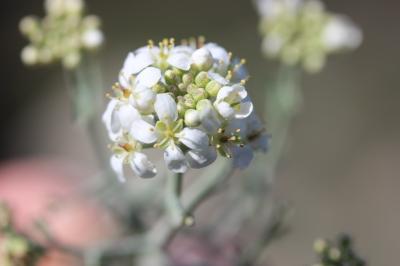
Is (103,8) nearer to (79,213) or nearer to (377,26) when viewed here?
(377,26)

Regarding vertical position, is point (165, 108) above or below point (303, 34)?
below

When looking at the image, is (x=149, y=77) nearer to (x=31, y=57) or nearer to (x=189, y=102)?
(x=189, y=102)

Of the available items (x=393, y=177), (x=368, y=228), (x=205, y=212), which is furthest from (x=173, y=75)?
(x=393, y=177)

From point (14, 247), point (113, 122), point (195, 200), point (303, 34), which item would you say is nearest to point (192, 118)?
point (113, 122)

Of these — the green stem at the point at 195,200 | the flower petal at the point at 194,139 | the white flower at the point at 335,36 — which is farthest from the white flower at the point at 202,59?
the white flower at the point at 335,36

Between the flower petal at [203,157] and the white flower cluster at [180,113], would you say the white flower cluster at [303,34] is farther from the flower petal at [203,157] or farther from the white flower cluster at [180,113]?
the flower petal at [203,157]

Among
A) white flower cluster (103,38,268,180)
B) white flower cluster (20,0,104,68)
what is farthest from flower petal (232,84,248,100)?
white flower cluster (20,0,104,68)

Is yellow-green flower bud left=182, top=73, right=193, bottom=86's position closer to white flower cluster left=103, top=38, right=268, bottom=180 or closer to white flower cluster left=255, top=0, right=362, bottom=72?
white flower cluster left=103, top=38, right=268, bottom=180
